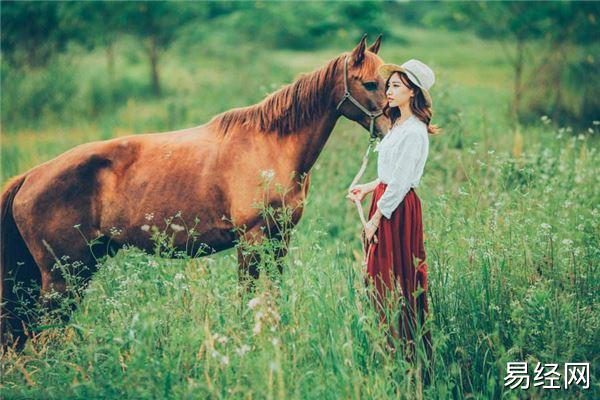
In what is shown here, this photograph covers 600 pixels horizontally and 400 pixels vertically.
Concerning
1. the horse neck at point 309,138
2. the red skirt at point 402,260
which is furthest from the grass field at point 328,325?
the horse neck at point 309,138

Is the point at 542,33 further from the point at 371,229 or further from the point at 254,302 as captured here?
the point at 254,302

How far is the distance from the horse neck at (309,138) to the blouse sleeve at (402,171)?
3.09 ft

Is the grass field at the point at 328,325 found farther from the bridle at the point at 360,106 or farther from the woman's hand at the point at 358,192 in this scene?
the bridle at the point at 360,106

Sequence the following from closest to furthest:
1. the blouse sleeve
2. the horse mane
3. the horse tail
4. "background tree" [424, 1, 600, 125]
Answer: the blouse sleeve
the horse mane
the horse tail
"background tree" [424, 1, 600, 125]

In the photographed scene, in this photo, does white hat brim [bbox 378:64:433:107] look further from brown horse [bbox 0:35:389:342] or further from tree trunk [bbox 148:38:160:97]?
tree trunk [bbox 148:38:160:97]

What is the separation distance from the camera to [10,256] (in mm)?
4969

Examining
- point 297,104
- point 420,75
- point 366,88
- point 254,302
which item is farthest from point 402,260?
point 297,104

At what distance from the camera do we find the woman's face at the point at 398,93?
3.96 meters

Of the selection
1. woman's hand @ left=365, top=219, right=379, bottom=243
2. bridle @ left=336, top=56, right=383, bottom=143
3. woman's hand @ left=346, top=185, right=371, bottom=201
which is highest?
bridle @ left=336, top=56, right=383, bottom=143

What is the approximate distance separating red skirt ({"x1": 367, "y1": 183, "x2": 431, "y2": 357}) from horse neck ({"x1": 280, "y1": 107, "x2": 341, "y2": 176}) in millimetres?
826

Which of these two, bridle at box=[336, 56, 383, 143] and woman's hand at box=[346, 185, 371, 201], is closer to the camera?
woman's hand at box=[346, 185, 371, 201]

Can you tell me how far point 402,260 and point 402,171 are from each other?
0.59 metres

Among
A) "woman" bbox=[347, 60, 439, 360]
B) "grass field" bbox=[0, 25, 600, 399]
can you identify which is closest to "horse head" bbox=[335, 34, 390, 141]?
"woman" bbox=[347, 60, 439, 360]

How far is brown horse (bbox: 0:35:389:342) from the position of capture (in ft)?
15.3
